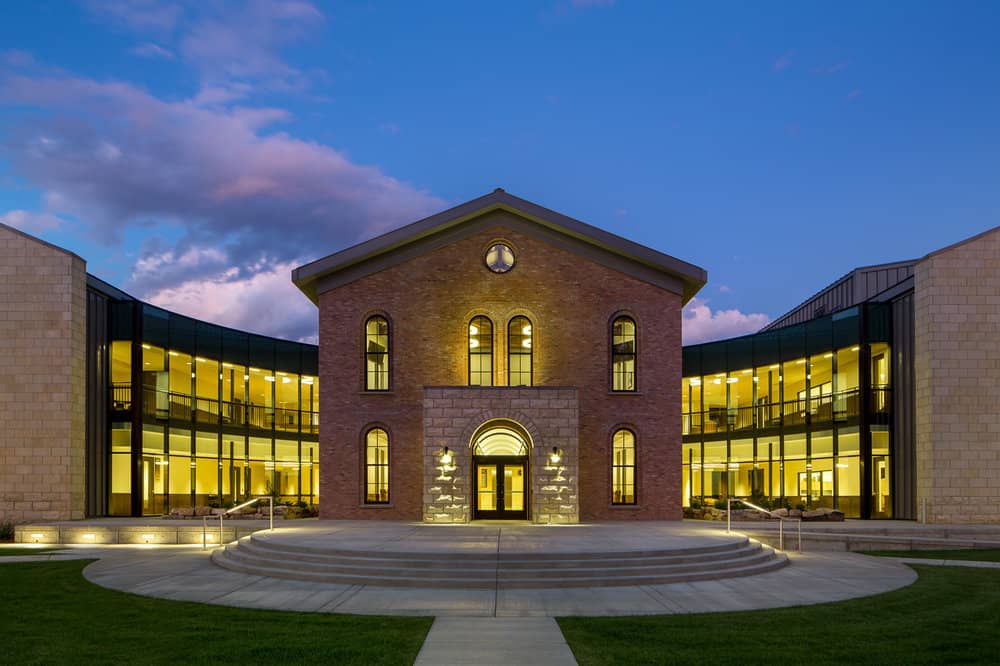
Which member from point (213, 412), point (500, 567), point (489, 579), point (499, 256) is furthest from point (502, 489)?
point (213, 412)

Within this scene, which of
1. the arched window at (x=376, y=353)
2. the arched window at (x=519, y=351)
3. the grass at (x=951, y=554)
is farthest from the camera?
the arched window at (x=376, y=353)

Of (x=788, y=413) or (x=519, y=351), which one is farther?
(x=788, y=413)

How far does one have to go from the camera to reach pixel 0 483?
28391 millimetres

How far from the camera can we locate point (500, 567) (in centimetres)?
1750

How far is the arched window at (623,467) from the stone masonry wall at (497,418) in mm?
1711

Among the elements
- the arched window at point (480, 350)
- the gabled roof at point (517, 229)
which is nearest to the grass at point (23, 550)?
the gabled roof at point (517, 229)

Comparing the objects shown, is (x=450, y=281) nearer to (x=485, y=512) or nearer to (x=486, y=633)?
(x=485, y=512)

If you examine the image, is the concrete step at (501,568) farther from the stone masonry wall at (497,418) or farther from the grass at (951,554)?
the stone masonry wall at (497,418)

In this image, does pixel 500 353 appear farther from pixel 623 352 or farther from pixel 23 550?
pixel 23 550

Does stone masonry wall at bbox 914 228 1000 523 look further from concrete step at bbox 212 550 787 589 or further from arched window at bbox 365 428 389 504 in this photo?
arched window at bbox 365 428 389 504

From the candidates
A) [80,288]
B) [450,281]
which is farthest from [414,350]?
[80,288]

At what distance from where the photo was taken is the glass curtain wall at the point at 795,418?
31.7 meters

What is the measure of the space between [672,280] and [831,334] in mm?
8623

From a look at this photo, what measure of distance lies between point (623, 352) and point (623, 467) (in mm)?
3853
